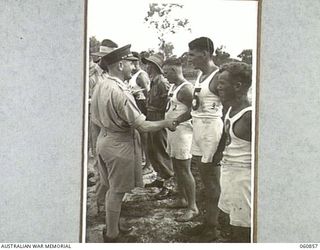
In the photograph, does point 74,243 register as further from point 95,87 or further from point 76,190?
point 95,87

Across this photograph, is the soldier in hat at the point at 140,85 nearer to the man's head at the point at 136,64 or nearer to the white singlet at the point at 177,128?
the man's head at the point at 136,64

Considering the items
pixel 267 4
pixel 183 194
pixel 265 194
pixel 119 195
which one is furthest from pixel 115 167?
pixel 267 4

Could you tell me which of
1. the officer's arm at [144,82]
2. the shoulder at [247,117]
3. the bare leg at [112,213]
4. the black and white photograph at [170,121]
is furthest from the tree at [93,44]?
the shoulder at [247,117]

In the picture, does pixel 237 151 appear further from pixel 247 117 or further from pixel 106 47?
pixel 106 47

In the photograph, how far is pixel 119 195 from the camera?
2355 mm

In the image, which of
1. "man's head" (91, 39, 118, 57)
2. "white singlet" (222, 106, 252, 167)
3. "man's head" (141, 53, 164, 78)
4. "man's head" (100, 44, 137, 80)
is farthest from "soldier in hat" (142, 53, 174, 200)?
"white singlet" (222, 106, 252, 167)

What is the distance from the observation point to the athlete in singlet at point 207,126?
237 centimetres

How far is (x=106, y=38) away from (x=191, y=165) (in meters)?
0.81

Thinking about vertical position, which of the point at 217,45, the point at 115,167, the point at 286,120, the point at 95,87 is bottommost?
the point at 115,167

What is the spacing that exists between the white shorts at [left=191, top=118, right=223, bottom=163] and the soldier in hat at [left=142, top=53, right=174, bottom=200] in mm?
162

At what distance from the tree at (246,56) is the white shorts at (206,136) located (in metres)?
0.35

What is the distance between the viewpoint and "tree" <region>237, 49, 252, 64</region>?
238 centimetres

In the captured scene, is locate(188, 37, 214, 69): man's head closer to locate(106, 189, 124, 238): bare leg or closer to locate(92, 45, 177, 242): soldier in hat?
locate(92, 45, 177, 242): soldier in hat

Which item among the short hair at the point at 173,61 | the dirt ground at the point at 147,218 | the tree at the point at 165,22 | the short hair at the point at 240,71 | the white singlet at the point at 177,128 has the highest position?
the tree at the point at 165,22
